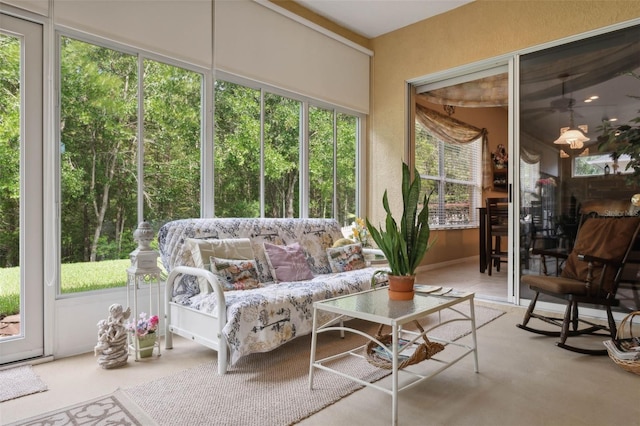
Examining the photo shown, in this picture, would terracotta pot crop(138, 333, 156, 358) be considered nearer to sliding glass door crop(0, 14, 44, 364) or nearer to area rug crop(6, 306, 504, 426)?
area rug crop(6, 306, 504, 426)

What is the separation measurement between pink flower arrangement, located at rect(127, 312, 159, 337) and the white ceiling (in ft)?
11.0

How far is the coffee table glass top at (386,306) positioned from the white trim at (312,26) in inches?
116

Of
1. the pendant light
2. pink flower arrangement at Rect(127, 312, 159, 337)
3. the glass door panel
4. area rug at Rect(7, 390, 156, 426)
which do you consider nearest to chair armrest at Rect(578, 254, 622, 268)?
the glass door panel

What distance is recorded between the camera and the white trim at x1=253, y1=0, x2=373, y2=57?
3841 millimetres

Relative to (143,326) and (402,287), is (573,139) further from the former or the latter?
(143,326)

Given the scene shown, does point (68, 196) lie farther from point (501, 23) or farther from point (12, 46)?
point (501, 23)

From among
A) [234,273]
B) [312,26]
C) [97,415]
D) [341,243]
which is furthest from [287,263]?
[312,26]

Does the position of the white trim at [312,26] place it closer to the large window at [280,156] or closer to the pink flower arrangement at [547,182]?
the large window at [280,156]

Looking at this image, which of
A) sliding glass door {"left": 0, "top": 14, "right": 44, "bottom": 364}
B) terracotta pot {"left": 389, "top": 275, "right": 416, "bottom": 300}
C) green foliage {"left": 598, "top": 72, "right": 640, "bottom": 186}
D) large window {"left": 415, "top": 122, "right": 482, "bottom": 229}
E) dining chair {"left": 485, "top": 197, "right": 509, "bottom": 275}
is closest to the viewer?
terracotta pot {"left": 389, "top": 275, "right": 416, "bottom": 300}

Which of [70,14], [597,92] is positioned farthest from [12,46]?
[597,92]

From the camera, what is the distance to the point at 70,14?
8.65 ft

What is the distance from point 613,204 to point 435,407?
252 centimetres

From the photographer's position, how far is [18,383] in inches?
85.8

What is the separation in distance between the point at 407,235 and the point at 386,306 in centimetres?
42
